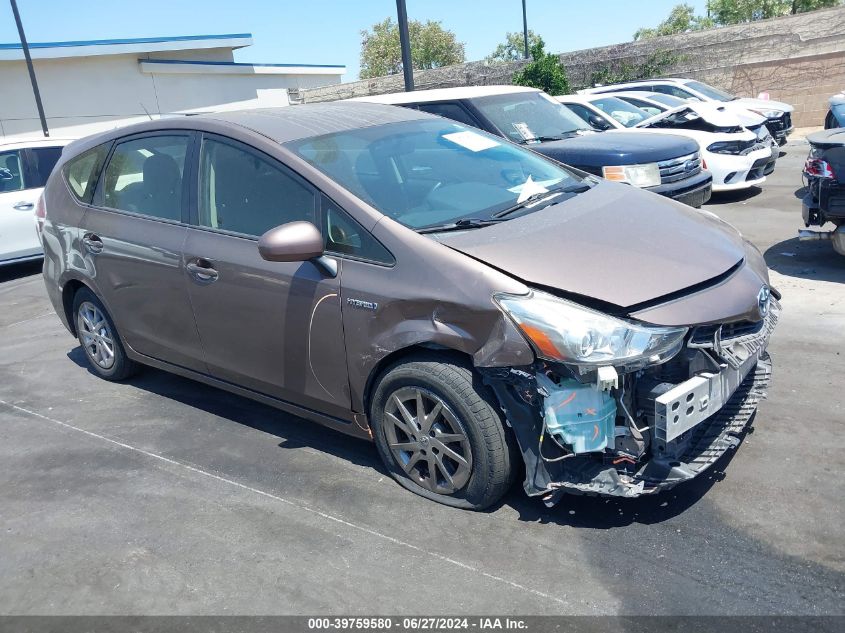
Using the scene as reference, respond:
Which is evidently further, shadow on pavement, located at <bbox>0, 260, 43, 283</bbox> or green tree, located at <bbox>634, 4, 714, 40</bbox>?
green tree, located at <bbox>634, 4, 714, 40</bbox>

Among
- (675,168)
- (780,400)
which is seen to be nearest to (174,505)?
(780,400)

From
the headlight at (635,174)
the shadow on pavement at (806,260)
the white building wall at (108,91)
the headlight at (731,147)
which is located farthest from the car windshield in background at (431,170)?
the white building wall at (108,91)

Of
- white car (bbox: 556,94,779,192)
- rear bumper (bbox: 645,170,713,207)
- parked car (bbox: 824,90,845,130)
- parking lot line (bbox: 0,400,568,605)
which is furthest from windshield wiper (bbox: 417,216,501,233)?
parked car (bbox: 824,90,845,130)

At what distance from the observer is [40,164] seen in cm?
1016

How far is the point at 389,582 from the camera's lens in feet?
10.4

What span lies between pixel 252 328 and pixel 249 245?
43cm

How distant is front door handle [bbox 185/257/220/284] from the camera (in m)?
4.21

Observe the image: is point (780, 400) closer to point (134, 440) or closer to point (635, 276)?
point (635, 276)

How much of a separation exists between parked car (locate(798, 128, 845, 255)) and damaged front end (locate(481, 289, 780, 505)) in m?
3.76

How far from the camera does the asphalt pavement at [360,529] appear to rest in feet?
9.99

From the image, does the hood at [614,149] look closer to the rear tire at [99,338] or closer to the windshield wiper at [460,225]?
the windshield wiper at [460,225]

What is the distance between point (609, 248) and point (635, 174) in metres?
5.11

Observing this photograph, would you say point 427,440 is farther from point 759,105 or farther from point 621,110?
point 759,105

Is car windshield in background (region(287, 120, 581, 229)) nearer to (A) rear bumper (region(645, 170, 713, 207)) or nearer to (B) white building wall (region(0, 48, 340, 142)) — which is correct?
(A) rear bumper (region(645, 170, 713, 207))
